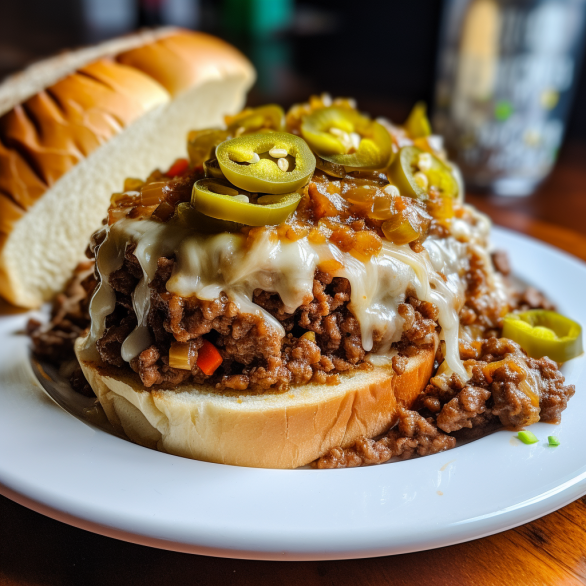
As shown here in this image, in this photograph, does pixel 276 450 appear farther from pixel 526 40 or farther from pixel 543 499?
pixel 526 40

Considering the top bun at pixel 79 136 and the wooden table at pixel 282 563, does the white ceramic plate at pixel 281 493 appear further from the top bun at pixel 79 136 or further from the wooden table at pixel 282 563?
the top bun at pixel 79 136

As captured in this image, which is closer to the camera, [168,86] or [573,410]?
[573,410]

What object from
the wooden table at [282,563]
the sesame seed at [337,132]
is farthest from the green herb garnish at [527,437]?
the sesame seed at [337,132]

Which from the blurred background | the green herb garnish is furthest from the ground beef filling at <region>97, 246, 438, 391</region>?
the blurred background

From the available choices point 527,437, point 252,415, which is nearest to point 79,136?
point 252,415

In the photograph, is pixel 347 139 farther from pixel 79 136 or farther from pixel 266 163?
pixel 79 136

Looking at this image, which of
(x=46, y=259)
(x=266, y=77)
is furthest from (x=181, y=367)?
(x=266, y=77)
